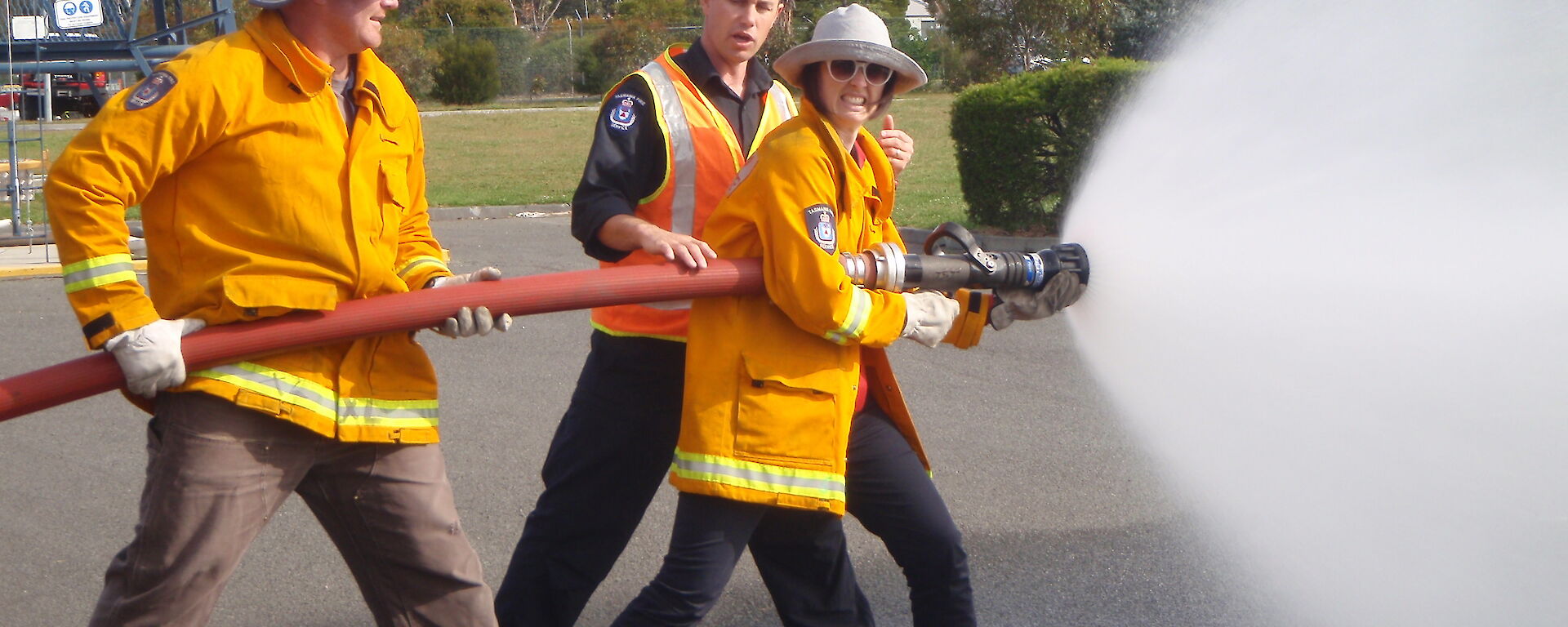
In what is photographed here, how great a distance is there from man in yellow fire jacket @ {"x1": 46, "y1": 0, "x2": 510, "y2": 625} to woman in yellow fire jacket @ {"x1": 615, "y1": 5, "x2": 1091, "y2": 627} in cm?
44

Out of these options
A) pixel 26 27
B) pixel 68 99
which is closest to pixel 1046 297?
pixel 26 27

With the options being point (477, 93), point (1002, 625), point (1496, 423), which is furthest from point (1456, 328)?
point (477, 93)

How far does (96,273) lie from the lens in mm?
2322

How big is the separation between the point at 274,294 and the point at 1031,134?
880cm

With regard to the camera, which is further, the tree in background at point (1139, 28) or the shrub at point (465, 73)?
the shrub at point (465, 73)

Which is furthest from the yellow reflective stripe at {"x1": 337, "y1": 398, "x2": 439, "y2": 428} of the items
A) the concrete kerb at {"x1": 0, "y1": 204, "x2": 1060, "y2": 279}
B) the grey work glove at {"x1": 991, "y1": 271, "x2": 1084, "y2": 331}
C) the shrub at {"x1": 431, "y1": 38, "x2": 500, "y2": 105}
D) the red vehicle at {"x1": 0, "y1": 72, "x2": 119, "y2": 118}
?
the shrub at {"x1": 431, "y1": 38, "x2": 500, "y2": 105}

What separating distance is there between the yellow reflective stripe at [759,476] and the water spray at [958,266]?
1.36 feet

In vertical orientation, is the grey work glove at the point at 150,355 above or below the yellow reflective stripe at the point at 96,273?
below

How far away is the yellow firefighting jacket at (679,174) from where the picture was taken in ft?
10.2

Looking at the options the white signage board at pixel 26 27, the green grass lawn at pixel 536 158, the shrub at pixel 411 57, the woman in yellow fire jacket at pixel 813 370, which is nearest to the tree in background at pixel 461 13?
the shrub at pixel 411 57

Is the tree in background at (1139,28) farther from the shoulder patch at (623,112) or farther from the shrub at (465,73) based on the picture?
the shoulder patch at (623,112)

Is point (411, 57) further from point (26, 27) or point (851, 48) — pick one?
point (851, 48)

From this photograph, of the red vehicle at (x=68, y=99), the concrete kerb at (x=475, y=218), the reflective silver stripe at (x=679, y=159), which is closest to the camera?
the reflective silver stripe at (x=679, y=159)

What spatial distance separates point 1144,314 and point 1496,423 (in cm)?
76
